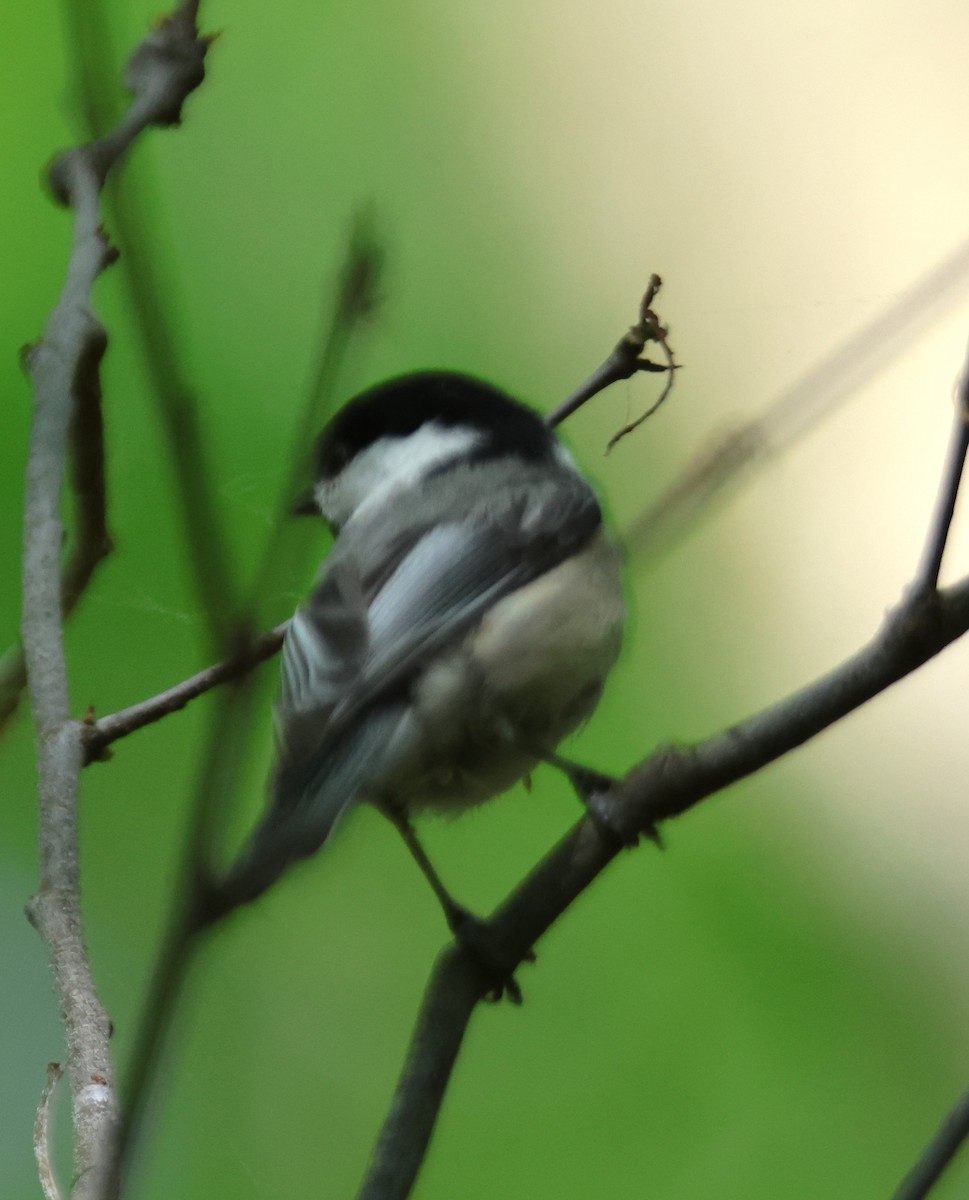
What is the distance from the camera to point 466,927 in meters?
1.02

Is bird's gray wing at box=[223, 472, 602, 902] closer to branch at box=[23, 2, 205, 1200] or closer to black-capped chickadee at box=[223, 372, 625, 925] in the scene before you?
black-capped chickadee at box=[223, 372, 625, 925]

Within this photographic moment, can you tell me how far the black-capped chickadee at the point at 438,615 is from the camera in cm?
92

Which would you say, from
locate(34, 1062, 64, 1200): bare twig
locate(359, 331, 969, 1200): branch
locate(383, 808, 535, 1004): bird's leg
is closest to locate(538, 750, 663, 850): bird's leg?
locate(359, 331, 969, 1200): branch

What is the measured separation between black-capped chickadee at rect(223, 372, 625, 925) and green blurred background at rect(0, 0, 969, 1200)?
100 millimetres

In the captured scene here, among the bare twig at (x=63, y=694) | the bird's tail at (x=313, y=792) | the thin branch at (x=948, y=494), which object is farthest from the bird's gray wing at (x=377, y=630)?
the thin branch at (x=948, y=494)

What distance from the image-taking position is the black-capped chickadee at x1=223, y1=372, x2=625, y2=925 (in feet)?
3.01

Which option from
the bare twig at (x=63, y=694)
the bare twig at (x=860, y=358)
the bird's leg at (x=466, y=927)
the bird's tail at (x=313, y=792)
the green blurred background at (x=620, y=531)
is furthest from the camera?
the green blurred background at (x=620, y=531)

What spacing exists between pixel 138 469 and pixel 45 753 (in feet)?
1.94

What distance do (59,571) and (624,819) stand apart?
42 cm

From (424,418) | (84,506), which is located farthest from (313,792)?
(424,418)

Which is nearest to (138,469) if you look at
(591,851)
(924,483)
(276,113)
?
(276,113)

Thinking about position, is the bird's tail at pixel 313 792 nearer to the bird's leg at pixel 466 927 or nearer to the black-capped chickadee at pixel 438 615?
the black-capped chickadee at pixel 438 615

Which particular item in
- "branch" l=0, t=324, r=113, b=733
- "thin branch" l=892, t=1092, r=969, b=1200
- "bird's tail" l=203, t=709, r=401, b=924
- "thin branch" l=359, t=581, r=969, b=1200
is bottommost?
"thin branch" l=892, t=1092, r=969, b=1200

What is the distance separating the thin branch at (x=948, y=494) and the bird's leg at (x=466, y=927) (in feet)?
1.32
